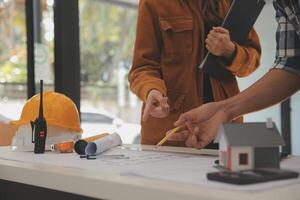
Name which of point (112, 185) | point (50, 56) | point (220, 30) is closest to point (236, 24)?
point (220, 30)

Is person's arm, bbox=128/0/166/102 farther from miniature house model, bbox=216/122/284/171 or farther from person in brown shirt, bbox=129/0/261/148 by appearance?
miniature house model, bbox=216/122/284/171

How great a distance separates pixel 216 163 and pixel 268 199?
0.97ft

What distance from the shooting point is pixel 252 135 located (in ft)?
2.70

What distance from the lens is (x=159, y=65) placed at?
1.49 metres

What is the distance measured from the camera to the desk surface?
26.2 inches

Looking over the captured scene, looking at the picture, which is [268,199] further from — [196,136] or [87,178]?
[196,136]

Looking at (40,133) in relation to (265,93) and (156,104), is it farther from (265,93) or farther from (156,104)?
(265,93)

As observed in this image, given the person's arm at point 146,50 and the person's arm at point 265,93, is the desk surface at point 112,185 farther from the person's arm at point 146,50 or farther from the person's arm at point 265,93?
the person's arm at point 146,50

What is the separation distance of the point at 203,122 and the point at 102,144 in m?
0.25

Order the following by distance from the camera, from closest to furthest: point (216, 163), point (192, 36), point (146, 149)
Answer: point (216, 163) → point (146, 149) → point (192, 36)

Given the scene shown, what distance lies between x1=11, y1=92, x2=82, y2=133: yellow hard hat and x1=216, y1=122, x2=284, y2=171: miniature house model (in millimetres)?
622

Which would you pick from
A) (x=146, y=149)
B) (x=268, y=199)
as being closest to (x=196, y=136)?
(x=146, y=149)

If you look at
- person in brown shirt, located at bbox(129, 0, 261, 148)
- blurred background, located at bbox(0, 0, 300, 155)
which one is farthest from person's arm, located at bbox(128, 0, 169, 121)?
blurred background, located at bbox(0, 0, 300, 155)

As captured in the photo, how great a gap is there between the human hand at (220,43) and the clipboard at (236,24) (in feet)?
0.10
